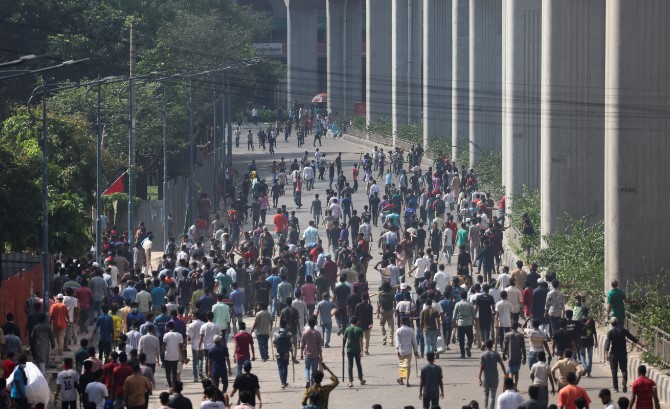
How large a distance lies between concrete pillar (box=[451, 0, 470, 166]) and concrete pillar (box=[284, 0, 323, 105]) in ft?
129

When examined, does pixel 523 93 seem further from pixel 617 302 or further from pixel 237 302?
pixel 617 302

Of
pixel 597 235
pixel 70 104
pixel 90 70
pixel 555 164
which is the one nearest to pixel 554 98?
pixel 555 164

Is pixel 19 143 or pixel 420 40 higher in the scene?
pixel 420 40

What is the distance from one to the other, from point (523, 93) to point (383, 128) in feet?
108

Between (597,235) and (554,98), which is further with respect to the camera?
(554,98)

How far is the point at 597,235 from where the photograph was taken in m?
38.1

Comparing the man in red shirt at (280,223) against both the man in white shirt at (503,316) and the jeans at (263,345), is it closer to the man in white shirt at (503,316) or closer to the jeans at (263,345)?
the jeans at (263,345)

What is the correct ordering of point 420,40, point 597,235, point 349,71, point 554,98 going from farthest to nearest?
point 349,71, point 420,40, point 554,98, point 597,235

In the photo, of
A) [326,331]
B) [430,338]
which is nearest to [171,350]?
[430,338]

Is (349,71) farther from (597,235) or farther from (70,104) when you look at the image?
(597,235)

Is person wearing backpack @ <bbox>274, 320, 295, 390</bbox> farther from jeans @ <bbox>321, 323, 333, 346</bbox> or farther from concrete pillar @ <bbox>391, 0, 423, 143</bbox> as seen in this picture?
concrete pillar @ <bbox>391, 0, 423, 143</bbox>

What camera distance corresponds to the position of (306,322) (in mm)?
31219

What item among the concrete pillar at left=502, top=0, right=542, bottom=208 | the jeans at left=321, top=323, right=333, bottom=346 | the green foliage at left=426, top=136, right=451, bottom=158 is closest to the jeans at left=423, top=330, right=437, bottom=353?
the jeans at left=321, top=323, right=333, bottom=346

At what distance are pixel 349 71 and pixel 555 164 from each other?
6320 cm
